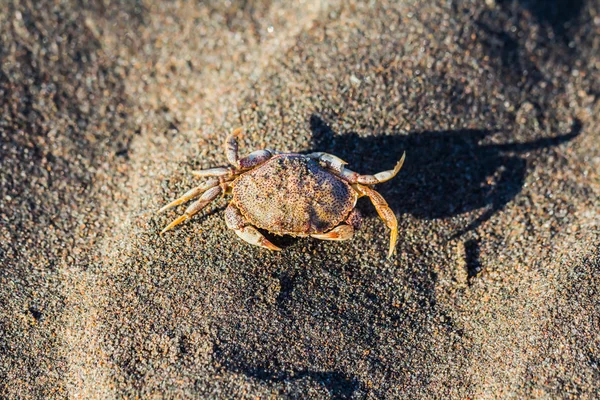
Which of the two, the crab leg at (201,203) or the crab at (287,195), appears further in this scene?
the crab leg at (201,203)

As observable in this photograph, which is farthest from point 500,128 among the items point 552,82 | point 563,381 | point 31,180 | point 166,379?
point 31,180

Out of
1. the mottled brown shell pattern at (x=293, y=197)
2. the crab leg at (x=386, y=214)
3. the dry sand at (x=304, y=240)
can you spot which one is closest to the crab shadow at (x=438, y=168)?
the dry sand at (x=304, y=240)

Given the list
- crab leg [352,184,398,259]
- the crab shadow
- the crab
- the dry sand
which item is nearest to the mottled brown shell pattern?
the crab

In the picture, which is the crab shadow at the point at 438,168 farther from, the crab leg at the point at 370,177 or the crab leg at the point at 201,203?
the crab leg at the point at 201,203

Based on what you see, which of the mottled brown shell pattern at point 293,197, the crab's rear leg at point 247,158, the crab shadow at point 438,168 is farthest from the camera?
the crab shadow at point 438,168

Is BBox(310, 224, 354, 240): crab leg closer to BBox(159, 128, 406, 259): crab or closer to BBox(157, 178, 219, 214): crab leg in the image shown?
BBox(159, 128, 406, 259): crab

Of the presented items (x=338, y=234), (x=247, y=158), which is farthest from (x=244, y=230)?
(x=338, y=234)
